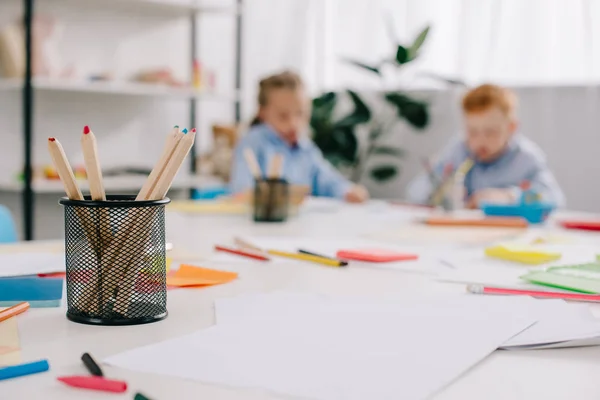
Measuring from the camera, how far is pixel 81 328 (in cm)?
67

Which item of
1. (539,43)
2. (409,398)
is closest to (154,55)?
(539,43)

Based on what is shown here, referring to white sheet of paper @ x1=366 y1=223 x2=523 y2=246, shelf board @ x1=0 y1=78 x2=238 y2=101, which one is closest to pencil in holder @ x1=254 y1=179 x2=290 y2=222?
white sheet of paper @ x1=366 y1=223 x2=523 y2=246

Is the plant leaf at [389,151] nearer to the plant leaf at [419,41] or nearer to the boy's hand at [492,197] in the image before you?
the plant leaf at [419,41]

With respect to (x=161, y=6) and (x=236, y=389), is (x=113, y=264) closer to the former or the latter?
(x=236, y=389)

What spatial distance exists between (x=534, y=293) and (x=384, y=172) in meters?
2.73

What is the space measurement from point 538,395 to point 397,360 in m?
0.11

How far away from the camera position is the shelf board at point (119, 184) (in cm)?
309

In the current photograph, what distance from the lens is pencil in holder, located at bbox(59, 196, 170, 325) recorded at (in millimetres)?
677

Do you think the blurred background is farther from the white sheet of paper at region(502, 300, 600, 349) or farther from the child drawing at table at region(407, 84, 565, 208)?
the white sheet of paper at region(502, 300, 600, 349)

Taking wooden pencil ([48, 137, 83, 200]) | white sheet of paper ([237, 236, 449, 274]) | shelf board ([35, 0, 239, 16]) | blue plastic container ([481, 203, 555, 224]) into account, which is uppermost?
shelf board ([35, 0, 239, 16])

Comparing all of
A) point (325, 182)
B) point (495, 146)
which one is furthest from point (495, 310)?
point (325, 182)

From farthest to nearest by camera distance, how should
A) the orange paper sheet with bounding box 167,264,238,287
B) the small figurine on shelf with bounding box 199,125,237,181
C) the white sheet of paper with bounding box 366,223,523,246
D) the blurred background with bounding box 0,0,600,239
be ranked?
the small figurine on shelf with bounding box 199,125,237,181 → the blurred background with bounding box 0,0,600,239 → the white sheet of paper with bounding box 366,223,523,246 → the orange paper sheet with bounding box 167,264,238,287

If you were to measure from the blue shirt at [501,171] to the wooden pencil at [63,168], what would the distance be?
5.85 feet

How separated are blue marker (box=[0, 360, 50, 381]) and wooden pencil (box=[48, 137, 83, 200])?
0.20 metres
